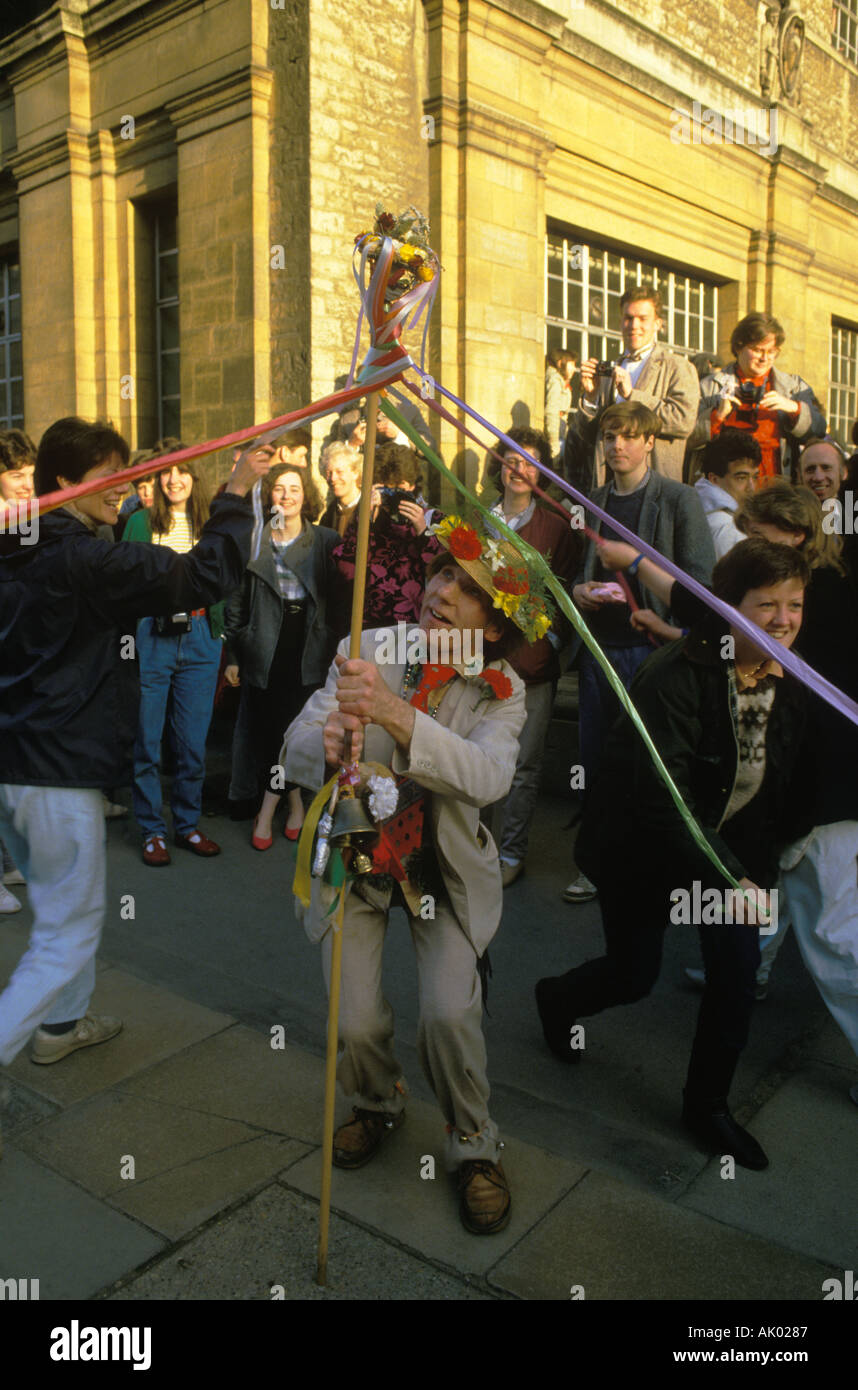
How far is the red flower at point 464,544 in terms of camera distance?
279cm

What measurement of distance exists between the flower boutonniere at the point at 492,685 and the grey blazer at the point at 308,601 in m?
3.23

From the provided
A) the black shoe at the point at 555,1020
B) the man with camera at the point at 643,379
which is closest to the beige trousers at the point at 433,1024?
the black shoe at the point at 555,1020

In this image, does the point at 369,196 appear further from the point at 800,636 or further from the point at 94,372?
the point at 800,636

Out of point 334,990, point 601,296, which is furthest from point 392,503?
point 601,296

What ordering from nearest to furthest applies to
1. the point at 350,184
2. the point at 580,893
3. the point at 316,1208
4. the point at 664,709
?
the point at 316,1208, the point at 664,709, the point at 580,893, the point at 350,184

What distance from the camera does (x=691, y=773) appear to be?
3.17 meters

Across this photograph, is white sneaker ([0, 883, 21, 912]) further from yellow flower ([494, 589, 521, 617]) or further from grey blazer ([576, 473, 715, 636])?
yellow flower ([494, 589, 521, 617])

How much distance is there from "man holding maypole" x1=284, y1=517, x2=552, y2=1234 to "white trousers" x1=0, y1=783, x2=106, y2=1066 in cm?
78

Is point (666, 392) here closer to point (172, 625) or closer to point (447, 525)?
point (172, 625)

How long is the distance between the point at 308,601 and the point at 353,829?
3653 millimetres

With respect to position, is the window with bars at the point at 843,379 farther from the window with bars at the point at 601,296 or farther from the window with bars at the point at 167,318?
the window with bars at the point at 167,318

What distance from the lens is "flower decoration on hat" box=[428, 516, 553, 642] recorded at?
2.80 meters

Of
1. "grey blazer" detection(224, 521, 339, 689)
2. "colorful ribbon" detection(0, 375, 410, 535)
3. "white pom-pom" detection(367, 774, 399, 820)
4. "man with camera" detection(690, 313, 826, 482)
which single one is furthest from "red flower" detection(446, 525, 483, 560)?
"man with camera" detection(690, 313, 826, 482)
